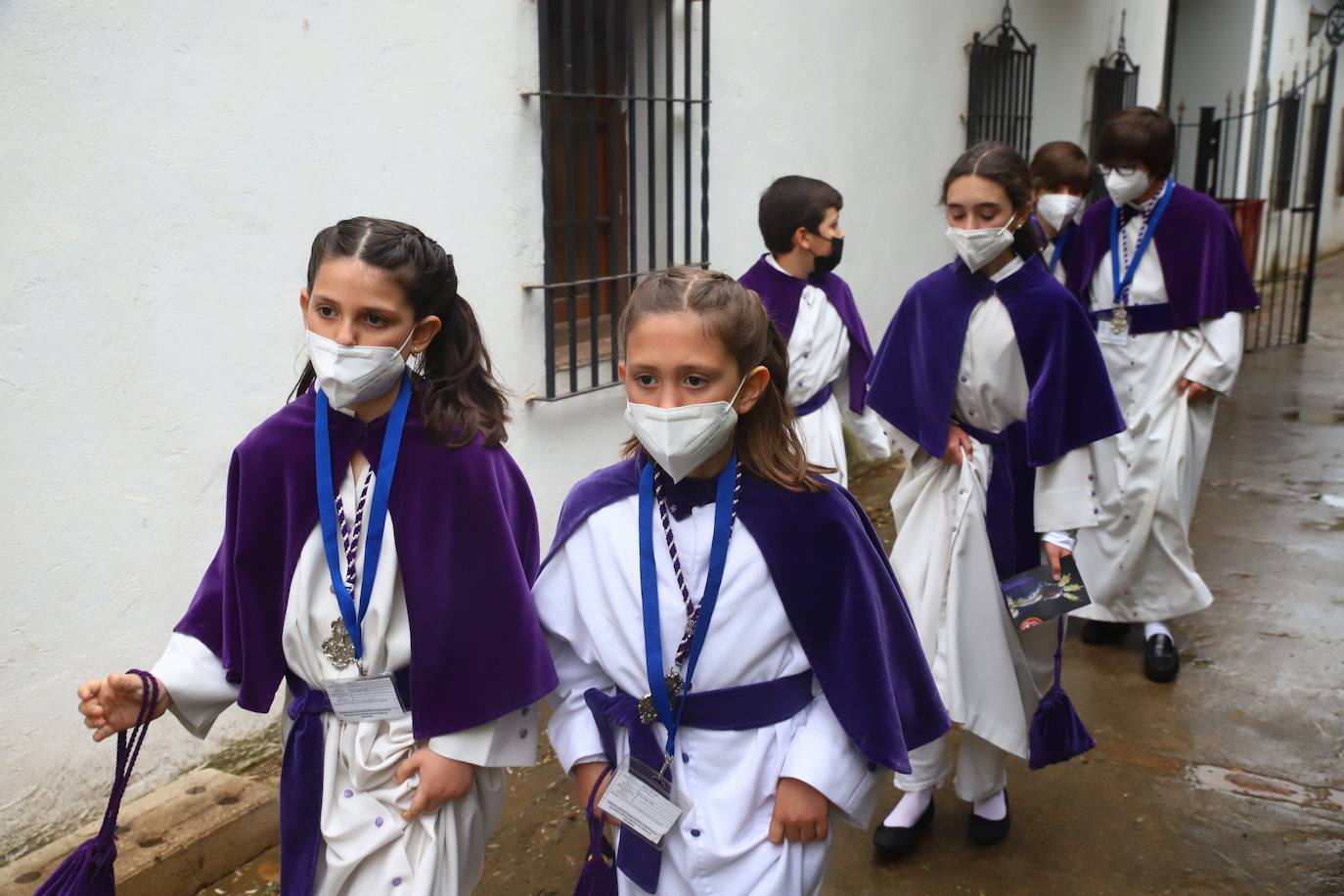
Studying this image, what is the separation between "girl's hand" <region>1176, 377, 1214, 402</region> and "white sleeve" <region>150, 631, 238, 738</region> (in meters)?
3.96

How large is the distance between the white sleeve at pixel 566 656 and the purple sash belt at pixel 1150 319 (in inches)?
140

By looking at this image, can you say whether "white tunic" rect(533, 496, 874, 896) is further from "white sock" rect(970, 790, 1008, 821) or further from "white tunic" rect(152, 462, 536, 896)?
"white sock" rect(970, 790, 1008, 821)

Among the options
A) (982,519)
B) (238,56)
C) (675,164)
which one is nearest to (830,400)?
(982,519)

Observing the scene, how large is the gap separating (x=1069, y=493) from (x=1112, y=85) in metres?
9.16

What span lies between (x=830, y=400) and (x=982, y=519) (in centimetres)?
121

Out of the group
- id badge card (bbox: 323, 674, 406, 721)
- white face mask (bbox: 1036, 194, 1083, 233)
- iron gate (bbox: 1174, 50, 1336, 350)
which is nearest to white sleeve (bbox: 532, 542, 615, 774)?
id badge card (bbox: 323, 674, 406, 721)

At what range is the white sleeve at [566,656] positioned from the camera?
238 cm

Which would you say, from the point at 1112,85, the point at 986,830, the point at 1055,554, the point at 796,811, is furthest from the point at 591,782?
the point at 1112,85

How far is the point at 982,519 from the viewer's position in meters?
3.67

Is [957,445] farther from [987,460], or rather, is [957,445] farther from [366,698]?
[366,698]

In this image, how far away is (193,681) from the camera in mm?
2377

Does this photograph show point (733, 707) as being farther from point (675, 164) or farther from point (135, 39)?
point (675, 164)

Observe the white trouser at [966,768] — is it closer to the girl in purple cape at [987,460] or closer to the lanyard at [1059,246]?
the girl in purple cape at [987,460]

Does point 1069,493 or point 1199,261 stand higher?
point 1199,261
